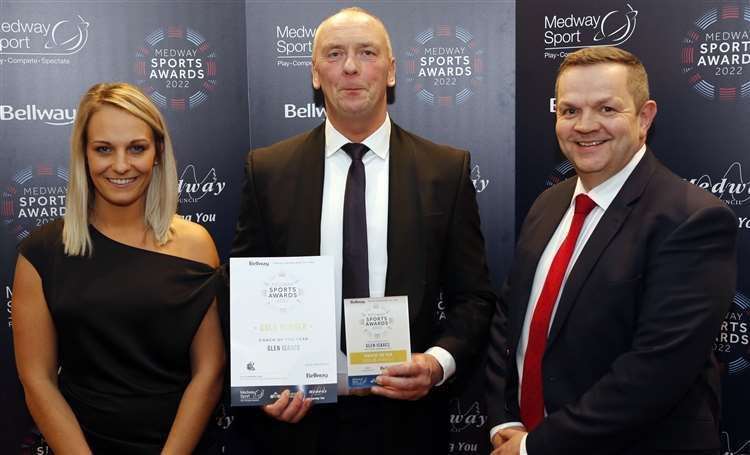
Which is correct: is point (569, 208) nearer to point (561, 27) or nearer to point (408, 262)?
point (408, 262)

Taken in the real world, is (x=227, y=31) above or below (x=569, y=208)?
above

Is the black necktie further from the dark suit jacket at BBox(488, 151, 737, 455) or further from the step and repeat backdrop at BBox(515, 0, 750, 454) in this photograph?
the step and repeat backdrop at BBox(515, 0, 750, 454)

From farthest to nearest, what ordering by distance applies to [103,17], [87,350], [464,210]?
[103,17]
[464,210]
[87,350]

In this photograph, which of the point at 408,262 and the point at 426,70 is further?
the point at 426,70

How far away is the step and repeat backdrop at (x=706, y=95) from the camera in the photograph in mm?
3811

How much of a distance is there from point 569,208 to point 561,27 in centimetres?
181

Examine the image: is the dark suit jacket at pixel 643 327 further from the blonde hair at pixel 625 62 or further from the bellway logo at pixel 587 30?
the bellway logo at pixel 587 30

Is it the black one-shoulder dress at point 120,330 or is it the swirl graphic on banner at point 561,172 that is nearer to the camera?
the black one-shoulder dress at point 120,330

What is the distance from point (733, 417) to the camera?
3.90 meters

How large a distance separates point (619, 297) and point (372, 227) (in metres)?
0.98

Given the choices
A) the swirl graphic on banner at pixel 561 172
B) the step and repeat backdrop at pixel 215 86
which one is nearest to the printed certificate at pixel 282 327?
the step and repeat backdrop at pixel 215 86

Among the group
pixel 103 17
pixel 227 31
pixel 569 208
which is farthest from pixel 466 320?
pixel 103 17

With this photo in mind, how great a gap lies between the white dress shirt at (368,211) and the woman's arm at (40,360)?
1.04m

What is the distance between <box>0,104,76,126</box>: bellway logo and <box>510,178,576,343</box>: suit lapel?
9.32 ft
